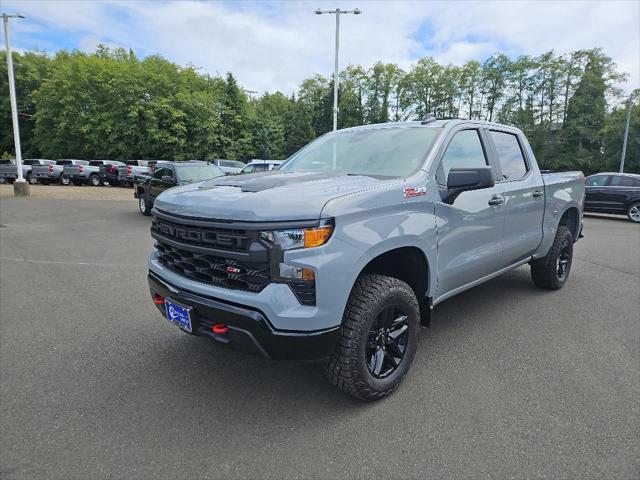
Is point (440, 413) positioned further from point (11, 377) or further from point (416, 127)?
point (11, 377)

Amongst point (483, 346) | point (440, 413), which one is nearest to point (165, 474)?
point (440, 413)

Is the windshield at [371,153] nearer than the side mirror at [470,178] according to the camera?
No

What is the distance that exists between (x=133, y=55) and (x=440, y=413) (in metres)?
56.6

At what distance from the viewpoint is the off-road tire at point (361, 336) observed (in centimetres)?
257

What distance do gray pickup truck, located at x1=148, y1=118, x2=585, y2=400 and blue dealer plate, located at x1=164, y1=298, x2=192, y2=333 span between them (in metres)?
0.01

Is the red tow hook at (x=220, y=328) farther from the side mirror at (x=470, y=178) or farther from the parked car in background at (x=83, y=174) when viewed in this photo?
the parked car in background at (x=83, y=174)

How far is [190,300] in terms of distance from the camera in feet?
8.63

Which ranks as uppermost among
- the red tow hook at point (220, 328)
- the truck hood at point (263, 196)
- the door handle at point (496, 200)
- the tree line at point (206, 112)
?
the tree line at point (206, 112)

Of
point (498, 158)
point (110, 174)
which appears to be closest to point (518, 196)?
point (498, 158)

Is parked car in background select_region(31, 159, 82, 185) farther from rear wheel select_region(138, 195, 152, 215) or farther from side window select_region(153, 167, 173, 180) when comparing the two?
side window select_region(153, 167, 173, 180)

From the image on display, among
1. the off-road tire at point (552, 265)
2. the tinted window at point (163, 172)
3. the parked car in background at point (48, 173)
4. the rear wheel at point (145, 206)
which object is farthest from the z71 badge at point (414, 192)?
the parked car in background at point (48, 173)

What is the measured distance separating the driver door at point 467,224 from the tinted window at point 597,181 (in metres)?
13.5

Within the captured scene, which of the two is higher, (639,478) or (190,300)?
(190,300)

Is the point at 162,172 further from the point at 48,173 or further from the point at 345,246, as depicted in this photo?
the point at 48,173
